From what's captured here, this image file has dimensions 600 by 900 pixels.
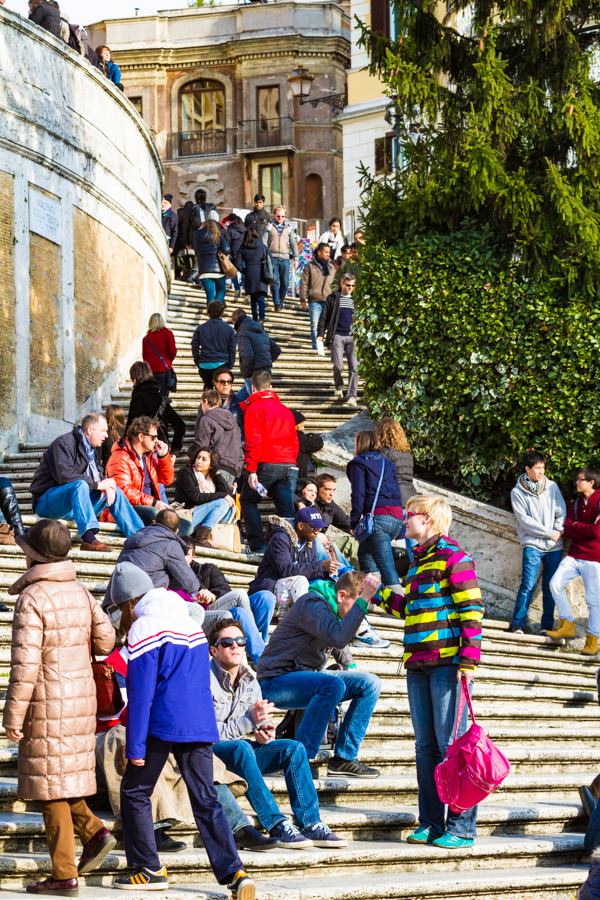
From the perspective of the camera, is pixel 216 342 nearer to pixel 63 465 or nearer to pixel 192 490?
pixel 192 490

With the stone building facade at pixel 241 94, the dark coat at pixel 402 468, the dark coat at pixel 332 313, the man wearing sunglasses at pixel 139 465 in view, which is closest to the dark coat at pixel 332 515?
the dark coat at pixel 402 468

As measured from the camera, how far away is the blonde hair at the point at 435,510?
6.55 metres

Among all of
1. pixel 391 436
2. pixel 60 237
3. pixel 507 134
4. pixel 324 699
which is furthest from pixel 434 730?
pixel 60 237

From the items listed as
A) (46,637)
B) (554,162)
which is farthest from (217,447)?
(46,637)

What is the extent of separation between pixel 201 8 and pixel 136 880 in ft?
137

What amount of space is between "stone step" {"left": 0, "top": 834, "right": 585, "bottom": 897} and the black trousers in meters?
0.27

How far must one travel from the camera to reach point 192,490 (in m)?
10.8

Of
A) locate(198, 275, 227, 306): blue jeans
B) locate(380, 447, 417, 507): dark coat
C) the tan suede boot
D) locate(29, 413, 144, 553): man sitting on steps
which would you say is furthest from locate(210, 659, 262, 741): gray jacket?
locate(198, 275, 227, 306): blue jeans

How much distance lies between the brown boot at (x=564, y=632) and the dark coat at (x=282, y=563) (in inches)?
122

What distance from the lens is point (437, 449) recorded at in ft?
41.4

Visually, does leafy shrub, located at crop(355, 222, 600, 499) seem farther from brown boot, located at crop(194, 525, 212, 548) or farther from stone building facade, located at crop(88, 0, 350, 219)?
stone building facade, located at crop(88, 0, 350, 219)

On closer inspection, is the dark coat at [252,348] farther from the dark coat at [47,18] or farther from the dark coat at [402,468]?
the dark coat at [47,18]

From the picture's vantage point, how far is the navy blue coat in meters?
10.5

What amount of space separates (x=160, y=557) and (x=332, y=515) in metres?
3.25
